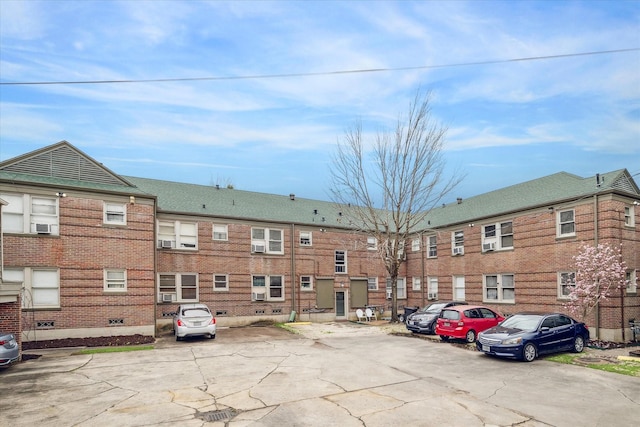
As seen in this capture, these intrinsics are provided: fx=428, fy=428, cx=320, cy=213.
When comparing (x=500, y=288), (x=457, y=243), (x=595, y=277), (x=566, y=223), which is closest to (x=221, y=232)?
(x=457, y=243)

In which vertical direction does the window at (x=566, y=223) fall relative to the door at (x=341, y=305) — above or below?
above

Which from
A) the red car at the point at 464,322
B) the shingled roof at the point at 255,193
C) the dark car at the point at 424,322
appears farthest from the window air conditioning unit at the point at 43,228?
the red car at the point at 464,322

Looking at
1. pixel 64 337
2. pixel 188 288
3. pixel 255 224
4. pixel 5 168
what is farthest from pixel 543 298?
pixel 5 168

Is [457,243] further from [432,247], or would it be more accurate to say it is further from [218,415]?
[218,415]

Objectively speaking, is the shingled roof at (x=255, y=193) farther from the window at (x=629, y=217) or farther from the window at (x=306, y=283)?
the window at (x=306, y=283)

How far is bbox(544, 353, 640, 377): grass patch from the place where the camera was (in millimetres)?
12695

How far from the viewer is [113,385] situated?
11.2 m

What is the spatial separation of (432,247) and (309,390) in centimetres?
2205

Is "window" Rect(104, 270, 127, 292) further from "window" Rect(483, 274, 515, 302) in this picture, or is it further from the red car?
"window" Rect(483, 274, 515, 302)

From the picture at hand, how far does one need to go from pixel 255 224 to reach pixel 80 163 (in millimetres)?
10376

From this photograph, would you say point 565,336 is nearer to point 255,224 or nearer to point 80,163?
point 255,224

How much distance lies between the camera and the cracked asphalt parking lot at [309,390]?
8578mm

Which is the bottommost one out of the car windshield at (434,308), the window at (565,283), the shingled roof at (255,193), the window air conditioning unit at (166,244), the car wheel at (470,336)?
the car wheel at (470,336)

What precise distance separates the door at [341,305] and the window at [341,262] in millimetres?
1476
